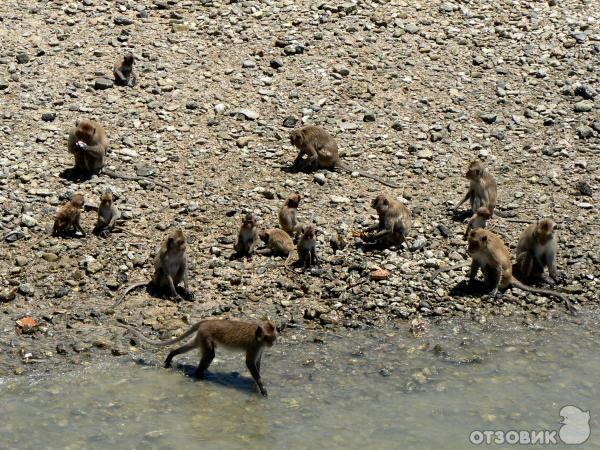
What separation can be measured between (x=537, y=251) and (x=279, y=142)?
5.16m

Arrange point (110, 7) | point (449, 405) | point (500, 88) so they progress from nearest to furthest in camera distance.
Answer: point (449, 405) → point (500, 88) → point (110, 7)

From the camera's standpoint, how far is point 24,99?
17.6 metres

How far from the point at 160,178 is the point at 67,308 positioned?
3540 mm

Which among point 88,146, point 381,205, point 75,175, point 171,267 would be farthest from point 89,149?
point 381,205

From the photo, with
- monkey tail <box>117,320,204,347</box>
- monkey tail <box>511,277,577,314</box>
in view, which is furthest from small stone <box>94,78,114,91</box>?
monkey tail <box>511,277,577,314</box>

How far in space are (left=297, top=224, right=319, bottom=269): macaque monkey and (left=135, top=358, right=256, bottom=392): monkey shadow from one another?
2515mm

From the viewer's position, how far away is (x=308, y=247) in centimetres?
1393

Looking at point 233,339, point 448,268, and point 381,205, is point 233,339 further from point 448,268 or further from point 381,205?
point 448,268

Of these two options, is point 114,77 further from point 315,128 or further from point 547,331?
point 547,331

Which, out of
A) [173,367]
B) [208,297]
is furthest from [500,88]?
[173,367]

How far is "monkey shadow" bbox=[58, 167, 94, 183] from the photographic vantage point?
15.7 metres

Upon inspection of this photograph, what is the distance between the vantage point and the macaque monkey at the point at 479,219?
14727mm

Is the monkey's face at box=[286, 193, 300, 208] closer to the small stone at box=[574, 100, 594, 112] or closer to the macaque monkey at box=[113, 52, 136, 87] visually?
the macaque monkey at box=[113, 52, 136, 87]

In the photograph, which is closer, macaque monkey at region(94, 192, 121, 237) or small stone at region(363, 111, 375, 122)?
macaque monkey at region(94, 192, 121, 237)
